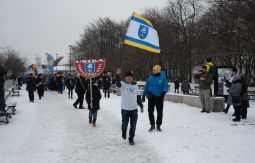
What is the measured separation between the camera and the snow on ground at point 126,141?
697 cm

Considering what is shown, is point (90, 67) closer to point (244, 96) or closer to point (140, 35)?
point (140, 35)

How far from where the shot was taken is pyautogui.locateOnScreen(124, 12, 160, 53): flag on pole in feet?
38.5

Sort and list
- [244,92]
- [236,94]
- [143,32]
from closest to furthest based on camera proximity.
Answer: [236,94] < [244,92] < [143,32]

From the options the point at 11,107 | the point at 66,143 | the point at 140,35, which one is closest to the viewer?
the point at 66,143

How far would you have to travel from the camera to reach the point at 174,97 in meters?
18.3

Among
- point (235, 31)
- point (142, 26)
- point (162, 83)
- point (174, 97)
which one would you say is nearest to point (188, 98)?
point (174, 97)

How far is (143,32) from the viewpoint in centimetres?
1226

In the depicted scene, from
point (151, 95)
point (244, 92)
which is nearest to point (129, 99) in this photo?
point (151, 95)

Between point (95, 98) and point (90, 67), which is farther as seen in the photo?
point (90, 67)

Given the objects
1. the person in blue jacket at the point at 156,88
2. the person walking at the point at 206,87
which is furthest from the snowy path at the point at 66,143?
the person walking at the point at 206,87

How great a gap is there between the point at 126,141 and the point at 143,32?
490 centimetres

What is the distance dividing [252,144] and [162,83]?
2.78 meters

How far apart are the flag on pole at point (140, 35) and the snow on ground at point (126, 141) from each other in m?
2.56

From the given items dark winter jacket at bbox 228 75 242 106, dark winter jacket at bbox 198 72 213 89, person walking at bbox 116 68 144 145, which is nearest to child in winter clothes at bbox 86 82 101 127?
person walking at bbox 116 68 144 145
